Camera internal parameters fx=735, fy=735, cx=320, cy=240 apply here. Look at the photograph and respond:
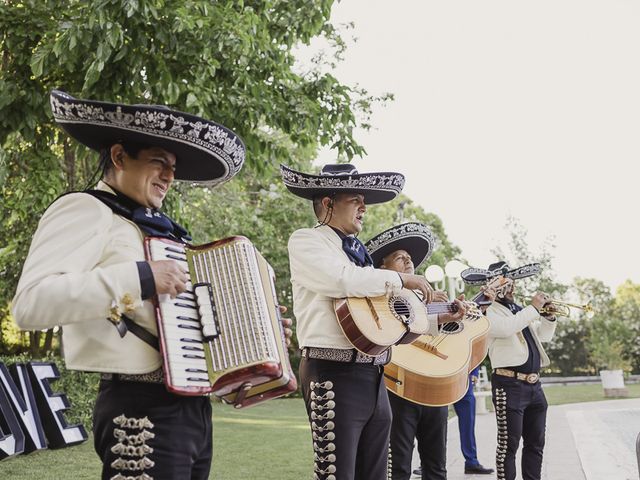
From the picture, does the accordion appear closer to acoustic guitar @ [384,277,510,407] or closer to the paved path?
acoustic guitar @ [384,277,510,407]

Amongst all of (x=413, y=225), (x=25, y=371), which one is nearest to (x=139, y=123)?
(x=413, y=225)

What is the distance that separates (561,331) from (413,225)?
4152 cm

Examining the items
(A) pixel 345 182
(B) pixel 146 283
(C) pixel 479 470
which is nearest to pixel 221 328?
(B) pixel 146 283

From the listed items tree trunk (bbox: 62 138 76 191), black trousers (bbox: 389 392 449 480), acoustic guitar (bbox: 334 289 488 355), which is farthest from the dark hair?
tree trunk (bbox: 62 138 76 191)

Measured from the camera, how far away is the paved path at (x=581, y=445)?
8.57m

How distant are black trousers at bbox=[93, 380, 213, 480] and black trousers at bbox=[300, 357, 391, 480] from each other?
132 centimetres

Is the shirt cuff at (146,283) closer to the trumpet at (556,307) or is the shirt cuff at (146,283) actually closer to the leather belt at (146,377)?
the leather belt at (146,377)

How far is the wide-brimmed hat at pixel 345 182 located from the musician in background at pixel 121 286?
140 centimetres

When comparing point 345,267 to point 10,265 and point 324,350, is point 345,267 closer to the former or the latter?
point 324,350

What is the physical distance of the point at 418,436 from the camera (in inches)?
221

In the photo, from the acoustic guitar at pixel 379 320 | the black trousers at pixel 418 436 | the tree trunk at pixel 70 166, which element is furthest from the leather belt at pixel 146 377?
the tree trunk at pixel 70 166

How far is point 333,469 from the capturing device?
3.80 metres

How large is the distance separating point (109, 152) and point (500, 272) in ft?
17.5

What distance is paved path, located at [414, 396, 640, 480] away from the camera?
28.1 feet
